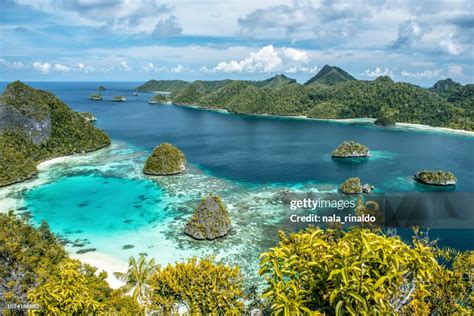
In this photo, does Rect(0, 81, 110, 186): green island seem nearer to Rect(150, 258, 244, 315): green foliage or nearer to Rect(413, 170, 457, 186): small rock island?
Rect(150, 258, 244, 315): green foliage

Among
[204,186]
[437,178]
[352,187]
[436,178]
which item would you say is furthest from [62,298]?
[437,178]

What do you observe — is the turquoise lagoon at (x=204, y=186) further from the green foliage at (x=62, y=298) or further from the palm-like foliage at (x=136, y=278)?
the green foliage at (x=62, y=298)

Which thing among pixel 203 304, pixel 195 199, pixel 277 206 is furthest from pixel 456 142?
pixel 203 304

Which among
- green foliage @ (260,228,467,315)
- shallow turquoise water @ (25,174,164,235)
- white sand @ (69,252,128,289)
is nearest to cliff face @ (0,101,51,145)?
shallow turquoise water @ (25,174,164,235)

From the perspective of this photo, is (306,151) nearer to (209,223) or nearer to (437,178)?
(437,178)

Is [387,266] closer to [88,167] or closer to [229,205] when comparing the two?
[229,205]

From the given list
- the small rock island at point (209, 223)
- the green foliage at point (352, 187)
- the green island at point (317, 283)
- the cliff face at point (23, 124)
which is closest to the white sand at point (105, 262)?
the small rock island at point (209, 223)
